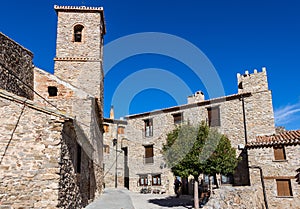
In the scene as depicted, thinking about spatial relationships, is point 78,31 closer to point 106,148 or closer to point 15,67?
point 15,67

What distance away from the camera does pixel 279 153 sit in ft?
49.5

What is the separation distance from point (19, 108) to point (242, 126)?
1639 centimetres

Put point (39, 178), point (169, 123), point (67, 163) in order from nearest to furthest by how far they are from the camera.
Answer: point (39, 178) < point (67, 163) < point (169, 123)

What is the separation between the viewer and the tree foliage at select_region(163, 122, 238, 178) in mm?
12328

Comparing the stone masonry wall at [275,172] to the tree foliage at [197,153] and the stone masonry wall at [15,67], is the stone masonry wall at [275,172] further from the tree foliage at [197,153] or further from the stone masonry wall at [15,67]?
the stone masonry wall at [15,67]

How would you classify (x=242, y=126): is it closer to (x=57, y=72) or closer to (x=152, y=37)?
(x=152, y=37)

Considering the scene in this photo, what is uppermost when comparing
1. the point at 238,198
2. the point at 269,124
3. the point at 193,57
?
the point at 193,57

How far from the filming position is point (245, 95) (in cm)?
1908

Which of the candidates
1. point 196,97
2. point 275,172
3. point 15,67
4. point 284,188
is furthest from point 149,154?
point 15,67

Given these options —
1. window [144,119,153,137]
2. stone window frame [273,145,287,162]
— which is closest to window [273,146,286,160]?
stone window frame [273,145,287,162]

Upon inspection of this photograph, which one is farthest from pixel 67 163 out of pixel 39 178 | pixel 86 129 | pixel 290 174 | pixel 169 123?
pixel 169 123

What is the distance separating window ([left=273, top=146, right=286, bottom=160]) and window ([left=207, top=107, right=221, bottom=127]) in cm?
572

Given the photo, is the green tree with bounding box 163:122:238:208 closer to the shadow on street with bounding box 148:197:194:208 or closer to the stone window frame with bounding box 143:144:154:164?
the shadow on street with bounding box 148:197:194:208

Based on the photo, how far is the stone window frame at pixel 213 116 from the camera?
67.4ft
